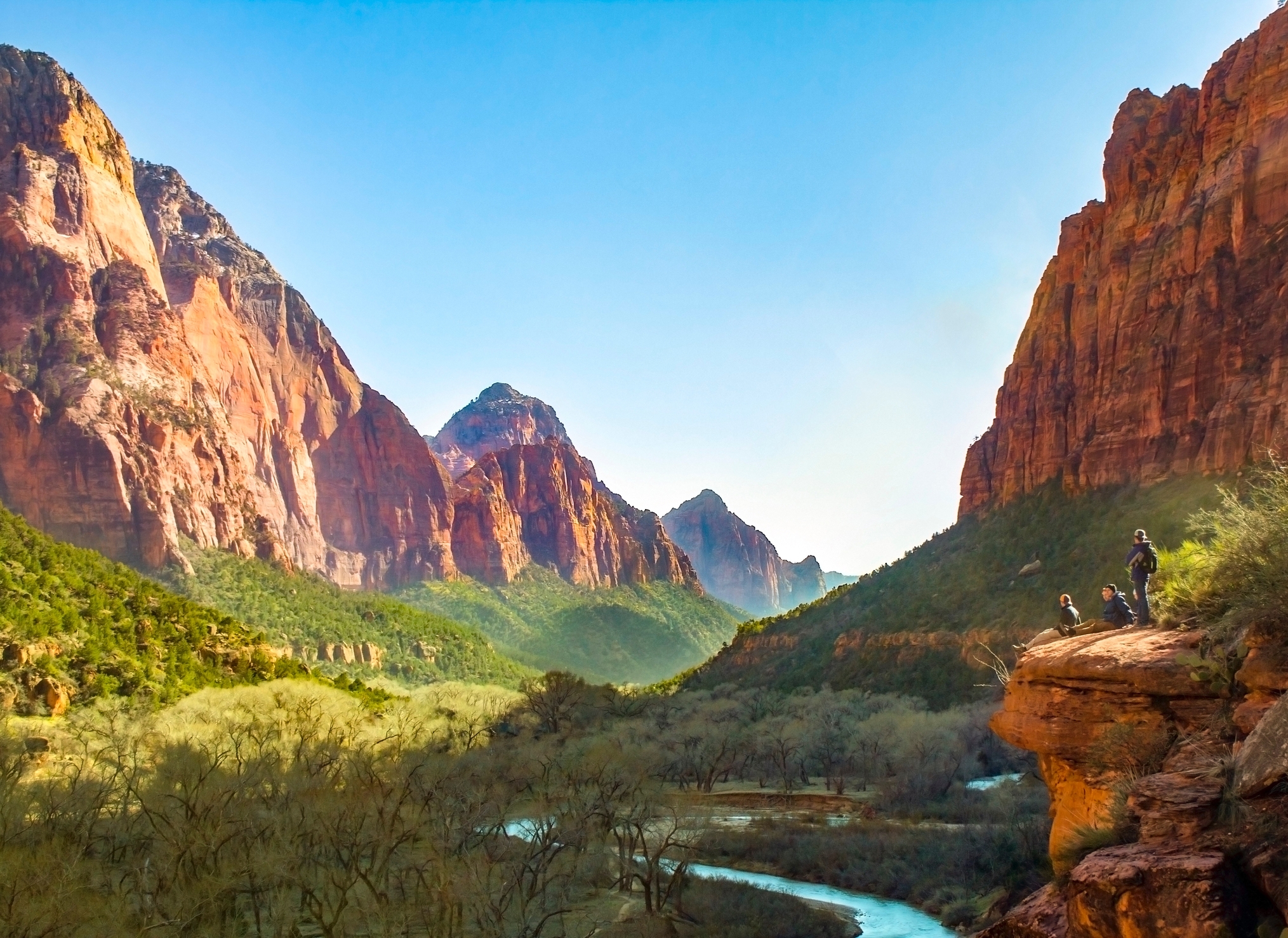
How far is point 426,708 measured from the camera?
176 ft

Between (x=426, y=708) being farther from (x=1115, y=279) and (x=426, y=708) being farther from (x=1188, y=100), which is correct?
(x=1188, y=100)

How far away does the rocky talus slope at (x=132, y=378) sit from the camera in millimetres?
81312

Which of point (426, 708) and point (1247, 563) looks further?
point (426, 708)

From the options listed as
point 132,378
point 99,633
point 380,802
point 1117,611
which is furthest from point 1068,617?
point 132,378

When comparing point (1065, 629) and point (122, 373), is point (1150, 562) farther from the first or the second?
point (122, 373)

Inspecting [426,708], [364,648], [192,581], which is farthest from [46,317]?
[426,708]

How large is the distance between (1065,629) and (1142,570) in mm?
1674

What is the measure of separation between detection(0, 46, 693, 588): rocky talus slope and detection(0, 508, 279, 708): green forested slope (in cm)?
2625

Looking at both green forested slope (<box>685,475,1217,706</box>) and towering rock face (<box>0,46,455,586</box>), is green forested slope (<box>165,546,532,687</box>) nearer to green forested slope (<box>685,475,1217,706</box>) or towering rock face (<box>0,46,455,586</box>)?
towering rock face (<box>0,46,455,586</box>)

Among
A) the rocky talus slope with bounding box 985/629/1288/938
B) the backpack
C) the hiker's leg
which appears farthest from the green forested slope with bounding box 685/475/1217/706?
the rocky talus slope with bounding box 985/629/1288/938

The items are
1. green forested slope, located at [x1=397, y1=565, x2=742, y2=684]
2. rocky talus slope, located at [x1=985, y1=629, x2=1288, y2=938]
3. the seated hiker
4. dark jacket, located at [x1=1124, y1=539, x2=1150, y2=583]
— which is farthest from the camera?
green forested slope, located at [x1=397, y1=565, x2=742, y2=684]

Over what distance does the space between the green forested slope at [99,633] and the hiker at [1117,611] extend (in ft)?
129

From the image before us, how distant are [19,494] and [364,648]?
113ft

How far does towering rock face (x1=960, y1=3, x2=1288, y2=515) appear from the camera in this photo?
171 ft
